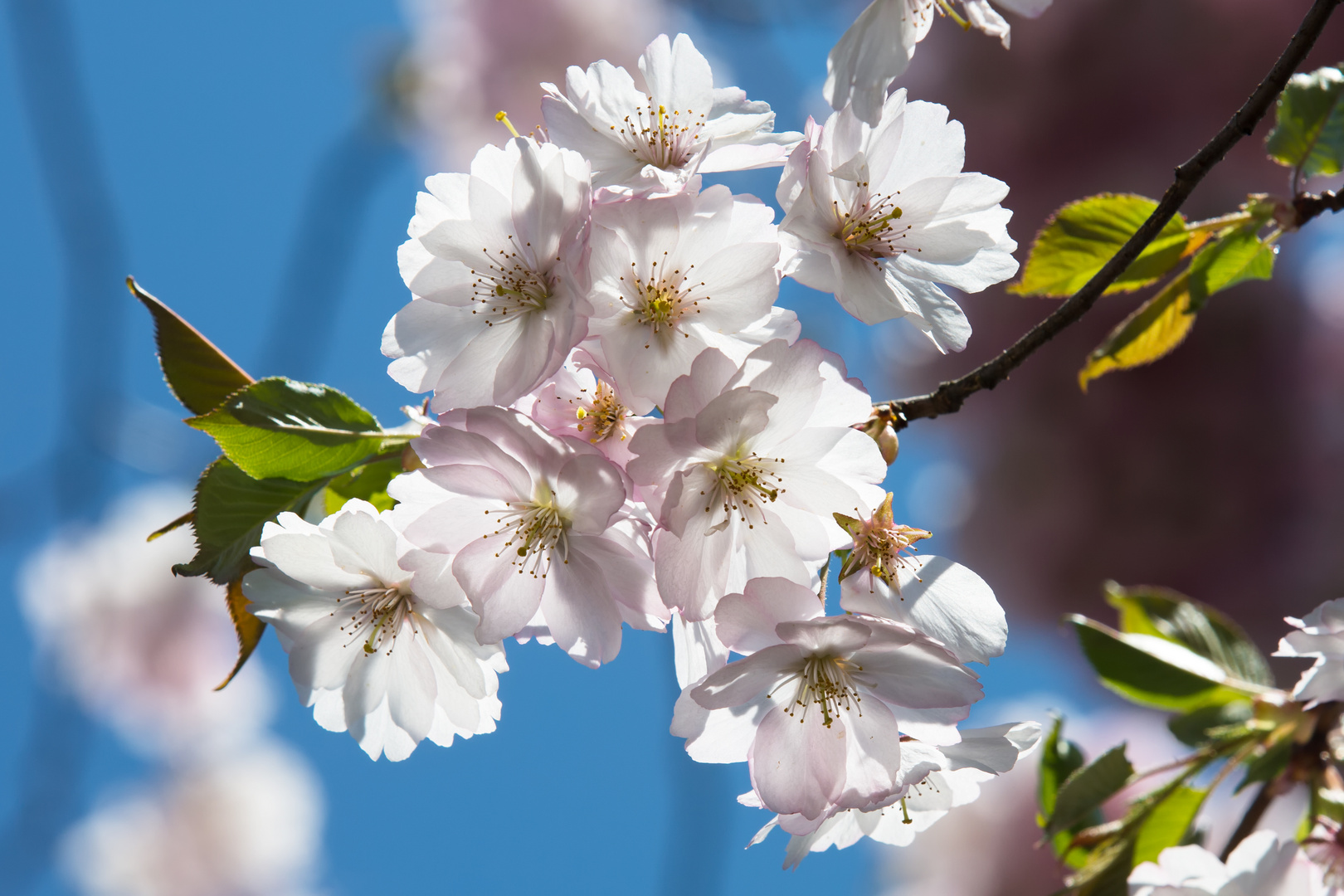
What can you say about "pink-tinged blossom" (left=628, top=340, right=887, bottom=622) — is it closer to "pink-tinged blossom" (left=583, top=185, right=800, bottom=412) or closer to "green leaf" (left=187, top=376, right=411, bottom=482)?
"pink-tinged blossom" (left=583, top=185, right=800, bottom=412)

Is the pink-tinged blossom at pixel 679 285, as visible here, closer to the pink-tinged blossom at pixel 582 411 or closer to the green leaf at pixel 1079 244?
the pink-tinged blossom at pixel 582 411

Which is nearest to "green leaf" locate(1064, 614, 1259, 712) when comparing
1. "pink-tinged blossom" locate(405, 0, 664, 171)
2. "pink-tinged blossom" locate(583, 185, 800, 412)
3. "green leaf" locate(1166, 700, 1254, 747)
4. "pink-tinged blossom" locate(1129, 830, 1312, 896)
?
"green leaf" locate(1166, 700, 1254, 747)

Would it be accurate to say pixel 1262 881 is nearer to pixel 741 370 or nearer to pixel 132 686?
pixel 741 370

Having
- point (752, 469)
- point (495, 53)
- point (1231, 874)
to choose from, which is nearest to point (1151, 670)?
point (1231, 874)

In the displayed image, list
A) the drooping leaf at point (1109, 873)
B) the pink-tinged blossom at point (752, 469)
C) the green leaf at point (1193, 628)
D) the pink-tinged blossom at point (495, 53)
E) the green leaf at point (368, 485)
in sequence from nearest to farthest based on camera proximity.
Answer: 1. the pink-tinged blossom at point (752, 469)
2. the green leaf at point (368, 485)
3. the drooping leaf at point (1109, 873)
4. the green leaf at point (1193, 628)
5. the pink-tinged blossom at point (495, 53)

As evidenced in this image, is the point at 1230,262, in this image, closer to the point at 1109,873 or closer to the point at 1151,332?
the point at 1151,332

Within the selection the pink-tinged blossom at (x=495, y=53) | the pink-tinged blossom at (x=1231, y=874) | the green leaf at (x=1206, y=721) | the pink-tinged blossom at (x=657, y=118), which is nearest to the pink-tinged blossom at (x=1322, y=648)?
the pink-tinged blossom at (x=1231, y=874)
